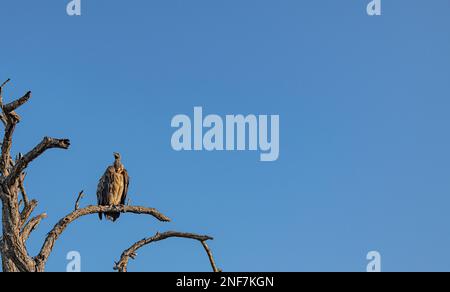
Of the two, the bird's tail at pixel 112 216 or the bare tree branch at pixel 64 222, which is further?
the bird's tail at pixel 112 216

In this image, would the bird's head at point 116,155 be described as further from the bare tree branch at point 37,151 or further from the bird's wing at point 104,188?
the bare tree branch at point 37,151

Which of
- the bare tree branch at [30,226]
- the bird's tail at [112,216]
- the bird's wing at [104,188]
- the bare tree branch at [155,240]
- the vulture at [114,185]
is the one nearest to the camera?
the bare tree branch at [30,226]

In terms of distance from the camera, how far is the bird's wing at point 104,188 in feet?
66.9

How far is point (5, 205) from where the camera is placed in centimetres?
1410

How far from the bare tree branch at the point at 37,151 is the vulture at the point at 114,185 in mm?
6303

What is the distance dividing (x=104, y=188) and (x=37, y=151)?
711cm

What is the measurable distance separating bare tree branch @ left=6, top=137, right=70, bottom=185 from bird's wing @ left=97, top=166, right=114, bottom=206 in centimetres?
656

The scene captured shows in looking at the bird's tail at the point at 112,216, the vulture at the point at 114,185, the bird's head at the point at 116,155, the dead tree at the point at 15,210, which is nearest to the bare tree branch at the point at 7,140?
the dead tree at the point at 15,210

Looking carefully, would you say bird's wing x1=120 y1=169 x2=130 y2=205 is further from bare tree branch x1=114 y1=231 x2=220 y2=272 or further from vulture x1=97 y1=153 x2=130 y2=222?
bare tree branch x1=114 y1=231 x2=220 y2=272

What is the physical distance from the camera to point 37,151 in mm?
13562

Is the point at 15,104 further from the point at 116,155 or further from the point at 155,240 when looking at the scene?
the point at 116,155
